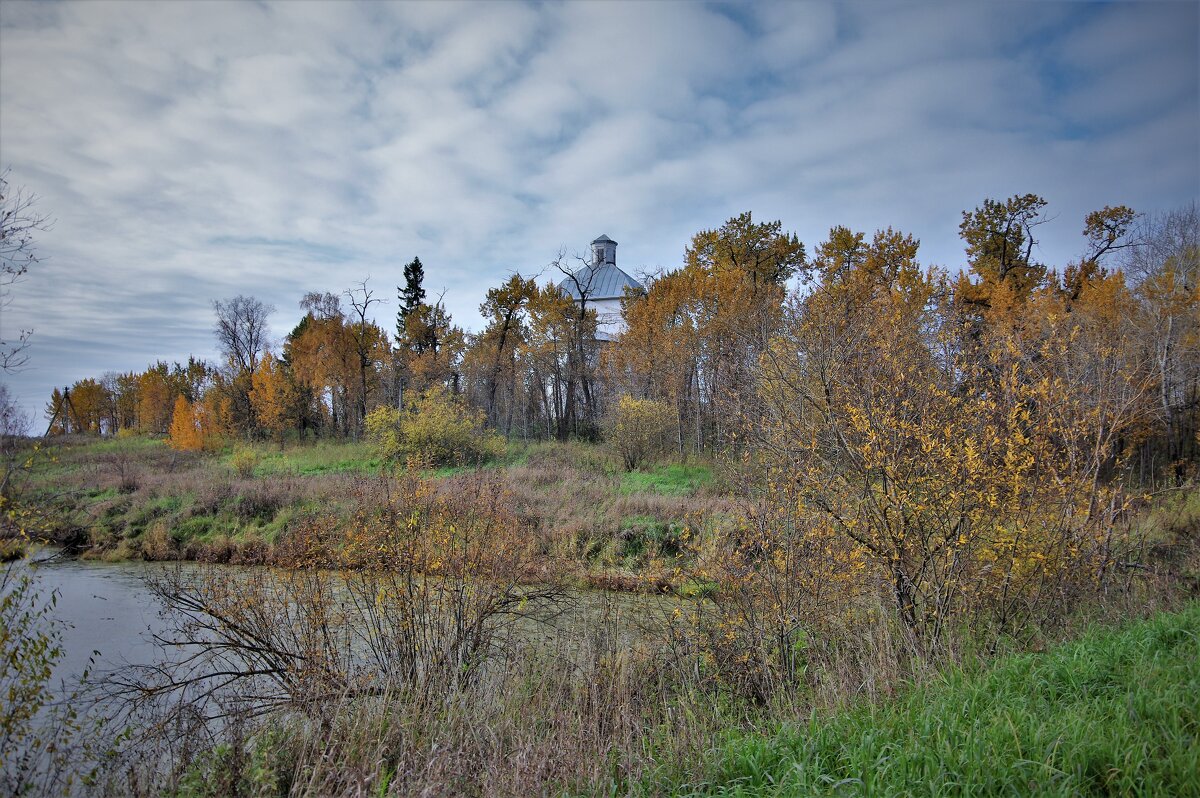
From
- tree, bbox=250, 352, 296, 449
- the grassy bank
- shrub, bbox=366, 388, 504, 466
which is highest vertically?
tree, bbox=250, 352, 296, 449

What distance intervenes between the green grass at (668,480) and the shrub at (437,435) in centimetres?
721

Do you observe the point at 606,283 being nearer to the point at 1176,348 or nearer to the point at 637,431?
the point at 637,431

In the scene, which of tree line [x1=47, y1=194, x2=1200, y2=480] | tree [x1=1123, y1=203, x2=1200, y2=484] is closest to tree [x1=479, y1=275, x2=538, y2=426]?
tree line [x1=47, y1=194, x2=1200, y2=480]

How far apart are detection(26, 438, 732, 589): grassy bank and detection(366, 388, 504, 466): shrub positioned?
60.5 inches

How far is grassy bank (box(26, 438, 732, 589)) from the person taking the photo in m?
14.5

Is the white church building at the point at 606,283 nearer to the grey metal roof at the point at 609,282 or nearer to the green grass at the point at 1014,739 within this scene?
the grey metal roof at the point at 609,282

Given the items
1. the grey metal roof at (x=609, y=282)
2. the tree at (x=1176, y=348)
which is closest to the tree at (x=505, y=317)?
the grey metal roof at (x=609, y=282)

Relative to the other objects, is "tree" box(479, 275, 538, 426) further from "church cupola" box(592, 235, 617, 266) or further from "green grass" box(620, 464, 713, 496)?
"church cupola" box(592, 235, 617, 266)

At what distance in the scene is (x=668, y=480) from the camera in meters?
20.5

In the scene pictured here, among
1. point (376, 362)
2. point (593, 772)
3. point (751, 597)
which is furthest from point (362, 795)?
point (376, 362)

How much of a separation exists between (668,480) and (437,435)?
10.2 meters

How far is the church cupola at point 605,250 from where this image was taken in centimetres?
5847

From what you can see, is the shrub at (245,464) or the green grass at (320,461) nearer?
the shrub at (245,464)

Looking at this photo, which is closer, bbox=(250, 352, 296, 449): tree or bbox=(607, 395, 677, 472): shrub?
bbox=(607, 395, 677, 472): shrub
